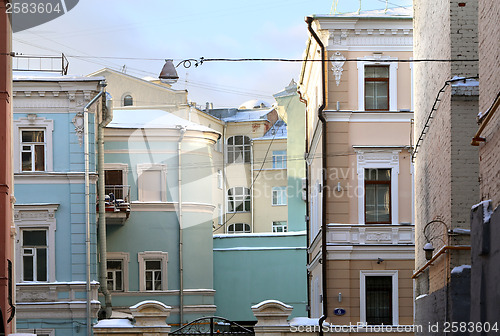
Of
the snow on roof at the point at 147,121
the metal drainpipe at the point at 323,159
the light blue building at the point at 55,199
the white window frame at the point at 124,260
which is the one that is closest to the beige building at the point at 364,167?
the metal drainpipe at the point at 323,159

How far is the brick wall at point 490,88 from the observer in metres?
12.4

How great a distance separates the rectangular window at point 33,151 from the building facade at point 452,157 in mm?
16449

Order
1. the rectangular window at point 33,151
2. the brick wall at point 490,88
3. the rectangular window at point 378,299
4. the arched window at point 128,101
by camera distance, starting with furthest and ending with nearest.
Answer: the arched window at point 128,101 → the rectangular window at point 33,151 → the rectangular window at point 378,299 → the brick wall at point 490,88

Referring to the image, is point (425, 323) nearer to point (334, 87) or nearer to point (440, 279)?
point (440, 279)

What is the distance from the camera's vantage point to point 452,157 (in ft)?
53.9

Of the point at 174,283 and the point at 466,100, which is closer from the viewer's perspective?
the point at 466,100

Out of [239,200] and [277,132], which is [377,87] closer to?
[277,132]

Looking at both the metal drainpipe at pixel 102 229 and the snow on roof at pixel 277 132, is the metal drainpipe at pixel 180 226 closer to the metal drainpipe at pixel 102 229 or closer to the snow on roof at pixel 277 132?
the metal drainpipe at pixel 102 229

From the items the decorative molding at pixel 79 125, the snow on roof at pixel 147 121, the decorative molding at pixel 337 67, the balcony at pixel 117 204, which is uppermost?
the decorative molding at pixel 337 67

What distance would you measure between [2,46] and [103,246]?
47.7ft

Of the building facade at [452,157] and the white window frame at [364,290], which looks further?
the white window frame at [364,290]

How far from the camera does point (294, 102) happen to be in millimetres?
48750

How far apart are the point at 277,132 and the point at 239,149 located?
2530 millimetres

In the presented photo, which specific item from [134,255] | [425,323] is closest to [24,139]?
[134,255]
